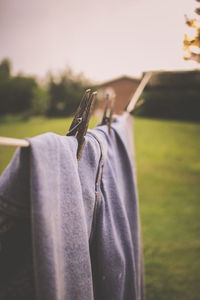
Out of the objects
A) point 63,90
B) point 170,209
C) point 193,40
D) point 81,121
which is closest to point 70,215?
point 81,121

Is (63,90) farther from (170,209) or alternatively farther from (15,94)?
(170,209)

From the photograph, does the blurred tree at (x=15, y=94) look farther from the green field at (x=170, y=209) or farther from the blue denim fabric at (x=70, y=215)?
the blue denim fabric at (x=70, y=215)

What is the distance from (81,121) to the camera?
41 centimetres

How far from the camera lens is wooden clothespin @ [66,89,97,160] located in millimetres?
415

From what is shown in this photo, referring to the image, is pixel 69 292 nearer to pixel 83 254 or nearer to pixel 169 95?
pixel 83 254

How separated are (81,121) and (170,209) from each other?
3036mm

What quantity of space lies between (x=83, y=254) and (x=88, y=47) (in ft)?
17.1

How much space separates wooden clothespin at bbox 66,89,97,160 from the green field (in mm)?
374

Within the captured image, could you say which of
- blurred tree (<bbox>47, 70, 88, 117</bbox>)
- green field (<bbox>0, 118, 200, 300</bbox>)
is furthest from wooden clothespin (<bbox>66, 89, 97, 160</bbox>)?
blurred tree (<bbox>47, 70, 88, 117</bbox>)

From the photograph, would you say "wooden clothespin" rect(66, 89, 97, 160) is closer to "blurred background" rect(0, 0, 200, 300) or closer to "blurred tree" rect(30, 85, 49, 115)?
"blurred background" rect(0, 0, 200, 300)

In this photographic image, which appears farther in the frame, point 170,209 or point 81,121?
point 170,209

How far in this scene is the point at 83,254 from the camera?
39cm

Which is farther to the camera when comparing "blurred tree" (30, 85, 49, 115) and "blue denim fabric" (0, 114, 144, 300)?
"blurred tree" (30, 85, 49, 115)

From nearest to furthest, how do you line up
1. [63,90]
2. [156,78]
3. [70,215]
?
[70,215]
[156,78]
[63,90]
